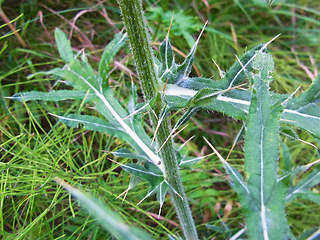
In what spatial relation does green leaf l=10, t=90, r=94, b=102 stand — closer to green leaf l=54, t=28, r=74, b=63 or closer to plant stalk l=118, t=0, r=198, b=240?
green leaf l=54, t=28, r=74, b=63

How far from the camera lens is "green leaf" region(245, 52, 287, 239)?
0.72 m

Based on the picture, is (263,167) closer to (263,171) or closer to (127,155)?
(263,171)

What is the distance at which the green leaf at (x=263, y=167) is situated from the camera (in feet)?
2.36

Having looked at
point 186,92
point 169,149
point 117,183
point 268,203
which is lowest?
point 117,183

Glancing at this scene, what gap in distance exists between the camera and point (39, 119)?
195 cm

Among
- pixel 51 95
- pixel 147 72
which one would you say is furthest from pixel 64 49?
pixel 147 72

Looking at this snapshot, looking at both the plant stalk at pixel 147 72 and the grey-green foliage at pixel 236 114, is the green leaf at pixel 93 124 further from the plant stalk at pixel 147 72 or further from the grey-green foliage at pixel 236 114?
the plant stalk at pixel 147 72

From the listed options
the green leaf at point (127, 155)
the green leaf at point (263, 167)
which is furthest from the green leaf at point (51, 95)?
the green leaf at point (263, 167)

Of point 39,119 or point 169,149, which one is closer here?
point 169,149

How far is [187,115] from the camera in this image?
1.07 meters

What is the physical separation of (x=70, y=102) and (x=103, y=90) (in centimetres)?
→ 61

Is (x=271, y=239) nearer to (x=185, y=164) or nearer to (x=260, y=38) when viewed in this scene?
(x=185, y=164)

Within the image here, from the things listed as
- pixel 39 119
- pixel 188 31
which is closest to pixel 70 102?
pixel 39 119

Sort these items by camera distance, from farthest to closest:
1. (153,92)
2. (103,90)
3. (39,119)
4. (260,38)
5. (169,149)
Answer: (260,38) → (39,119) → (103,90) → (169,149) → (153,92)
